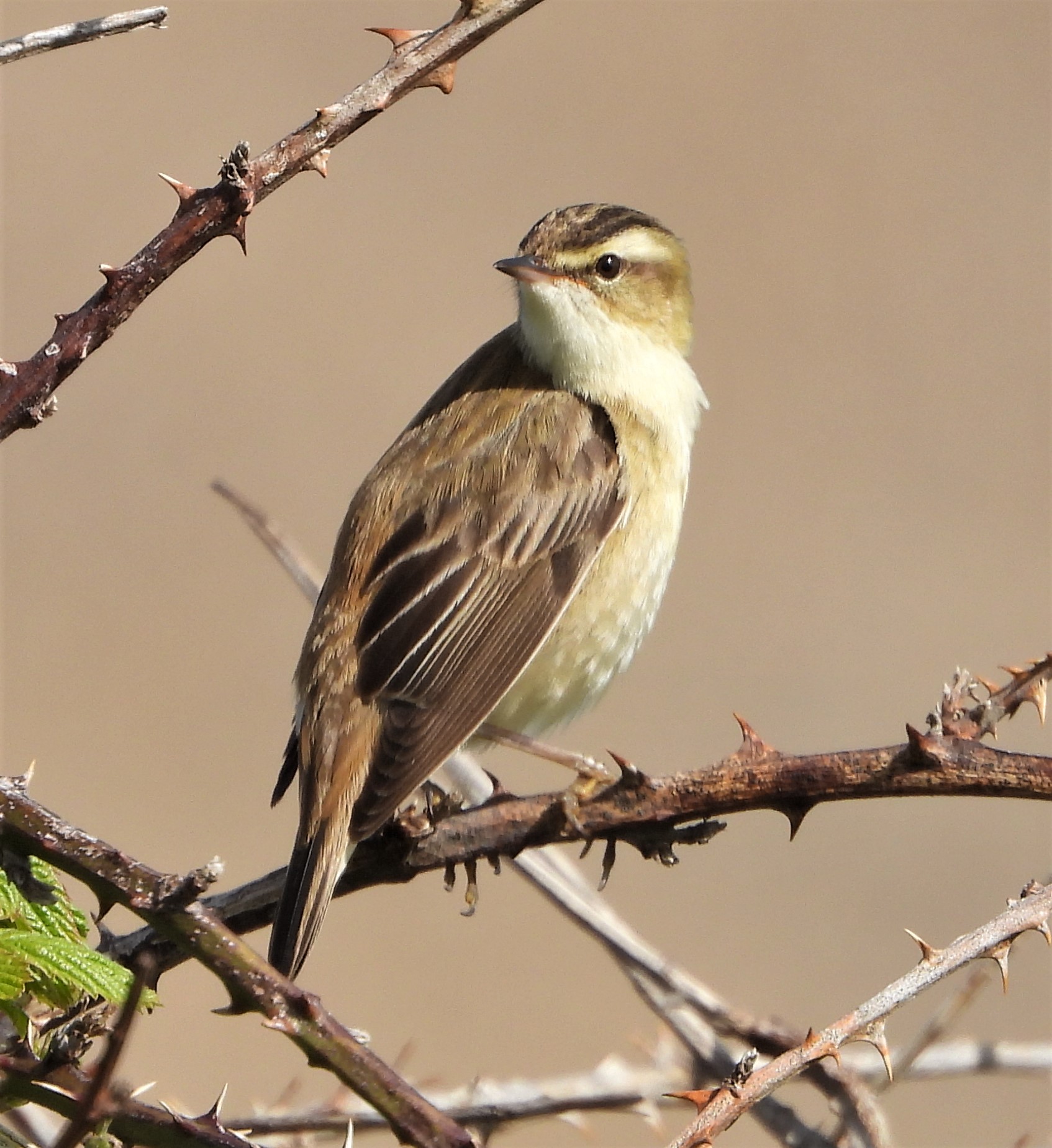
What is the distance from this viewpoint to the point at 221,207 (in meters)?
2.15

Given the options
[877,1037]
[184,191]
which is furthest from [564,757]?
[184,191]

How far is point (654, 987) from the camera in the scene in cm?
296

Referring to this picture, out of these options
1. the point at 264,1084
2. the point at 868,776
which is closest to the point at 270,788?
the point at 264,1084

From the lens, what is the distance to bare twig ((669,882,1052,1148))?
189cm

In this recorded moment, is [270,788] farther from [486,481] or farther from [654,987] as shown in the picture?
[654,987]

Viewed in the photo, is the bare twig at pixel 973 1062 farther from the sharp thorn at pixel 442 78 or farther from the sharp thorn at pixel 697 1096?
the sharp thorn at pixel 442 78

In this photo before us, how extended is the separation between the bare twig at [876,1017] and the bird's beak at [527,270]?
9.37 ft

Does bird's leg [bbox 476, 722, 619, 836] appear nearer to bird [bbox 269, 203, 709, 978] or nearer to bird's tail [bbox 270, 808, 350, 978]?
bird [bbox 269, 203, 709, 978]


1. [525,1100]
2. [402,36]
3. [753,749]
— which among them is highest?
[402,36]

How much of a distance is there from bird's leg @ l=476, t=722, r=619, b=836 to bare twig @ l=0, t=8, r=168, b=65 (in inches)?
70.1

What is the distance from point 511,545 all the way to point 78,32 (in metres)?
2.38

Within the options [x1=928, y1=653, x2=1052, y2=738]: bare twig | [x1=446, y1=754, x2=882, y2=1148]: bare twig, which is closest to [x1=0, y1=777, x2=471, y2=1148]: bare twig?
[x1=446, y1=754, x2=882, y2=1148]: bare twig

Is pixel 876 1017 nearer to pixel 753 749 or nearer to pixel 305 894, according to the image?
pixel 753 749

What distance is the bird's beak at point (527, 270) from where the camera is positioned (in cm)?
466
